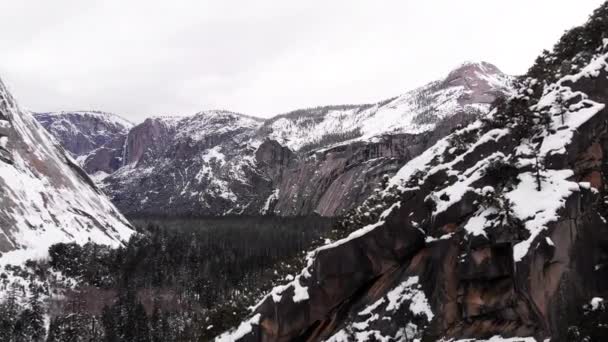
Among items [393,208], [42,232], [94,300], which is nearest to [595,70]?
[393,208]

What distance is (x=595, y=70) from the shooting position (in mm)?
40531

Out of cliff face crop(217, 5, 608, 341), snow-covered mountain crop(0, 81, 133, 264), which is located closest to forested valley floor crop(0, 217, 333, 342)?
snow-covered mountain crop(0, 81, 133, 264)

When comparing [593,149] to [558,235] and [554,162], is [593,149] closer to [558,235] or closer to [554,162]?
[554,162]

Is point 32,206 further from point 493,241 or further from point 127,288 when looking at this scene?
point 493,241

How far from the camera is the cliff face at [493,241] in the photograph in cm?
3359

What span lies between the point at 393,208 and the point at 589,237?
14566mm

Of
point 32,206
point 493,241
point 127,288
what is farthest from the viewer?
point 32,206

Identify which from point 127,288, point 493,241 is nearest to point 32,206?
point 127,288

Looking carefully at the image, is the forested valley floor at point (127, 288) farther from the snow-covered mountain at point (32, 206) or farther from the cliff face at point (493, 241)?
the cliff face at point (493, 241)

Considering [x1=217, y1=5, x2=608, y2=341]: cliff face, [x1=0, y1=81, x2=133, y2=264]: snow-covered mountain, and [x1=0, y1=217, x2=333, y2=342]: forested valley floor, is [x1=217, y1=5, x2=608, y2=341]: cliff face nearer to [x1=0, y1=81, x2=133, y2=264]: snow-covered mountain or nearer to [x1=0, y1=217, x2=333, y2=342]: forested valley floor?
[x1=0, y1=217, x2=333, y2=342]: forested valley floor

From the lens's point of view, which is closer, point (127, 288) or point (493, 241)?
point (493, 241)

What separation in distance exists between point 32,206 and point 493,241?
162320mm

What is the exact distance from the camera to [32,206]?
171 m

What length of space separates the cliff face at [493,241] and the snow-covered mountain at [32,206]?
123073 mm
